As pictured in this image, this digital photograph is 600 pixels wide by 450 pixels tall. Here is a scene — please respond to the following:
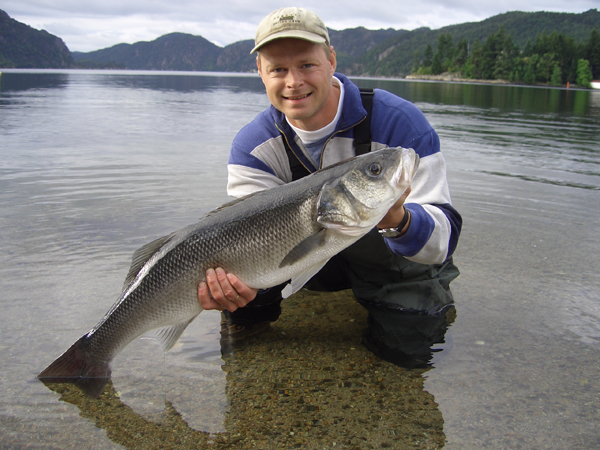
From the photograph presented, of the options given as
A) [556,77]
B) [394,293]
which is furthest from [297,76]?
[556,77]

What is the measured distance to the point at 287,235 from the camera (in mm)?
2875

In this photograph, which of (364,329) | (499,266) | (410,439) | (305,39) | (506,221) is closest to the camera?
(410,439)

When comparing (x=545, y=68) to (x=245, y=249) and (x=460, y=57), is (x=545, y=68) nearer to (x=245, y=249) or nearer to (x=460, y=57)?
(x=460, y=57)

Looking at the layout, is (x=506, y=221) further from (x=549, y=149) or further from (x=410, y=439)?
(x=549, y=149)

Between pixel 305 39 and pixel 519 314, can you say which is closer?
pixel 305 39

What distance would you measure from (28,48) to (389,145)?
201 m

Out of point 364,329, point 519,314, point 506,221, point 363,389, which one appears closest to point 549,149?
point 506,221

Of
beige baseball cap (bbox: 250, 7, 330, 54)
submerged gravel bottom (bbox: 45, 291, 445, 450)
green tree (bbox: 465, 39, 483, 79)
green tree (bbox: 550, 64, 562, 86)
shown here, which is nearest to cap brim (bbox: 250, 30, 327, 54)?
beige baseball cap (bbox: 250, 7, 330, 54)

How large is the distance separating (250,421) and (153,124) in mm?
15486

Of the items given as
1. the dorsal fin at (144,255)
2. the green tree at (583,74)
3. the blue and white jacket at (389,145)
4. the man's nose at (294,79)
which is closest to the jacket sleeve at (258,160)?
the blue and white jacket at (389,145)

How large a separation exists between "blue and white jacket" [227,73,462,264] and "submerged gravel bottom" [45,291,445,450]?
94 cm

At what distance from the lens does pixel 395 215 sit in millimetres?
2850

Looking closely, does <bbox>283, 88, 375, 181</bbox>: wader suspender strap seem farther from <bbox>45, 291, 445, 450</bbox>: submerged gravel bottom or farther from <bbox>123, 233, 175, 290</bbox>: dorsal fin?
<bbox>45, 291, 445, 450</bbox>: submerged gravel bottom

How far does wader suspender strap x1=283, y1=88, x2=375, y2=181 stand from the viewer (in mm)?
3609
